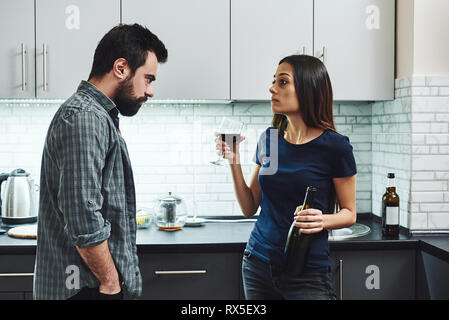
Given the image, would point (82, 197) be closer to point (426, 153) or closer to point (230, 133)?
point (230, 133)

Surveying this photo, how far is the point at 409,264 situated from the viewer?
2.25 meters

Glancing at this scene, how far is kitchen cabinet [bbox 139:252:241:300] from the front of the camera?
2.17 meters

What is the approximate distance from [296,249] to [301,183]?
24 cm

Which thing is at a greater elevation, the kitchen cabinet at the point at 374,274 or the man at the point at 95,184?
the man at the point at 95,184

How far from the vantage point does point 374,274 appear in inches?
87.7

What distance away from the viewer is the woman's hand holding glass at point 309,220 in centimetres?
159

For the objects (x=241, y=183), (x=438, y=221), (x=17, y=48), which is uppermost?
(x=17, y=48)

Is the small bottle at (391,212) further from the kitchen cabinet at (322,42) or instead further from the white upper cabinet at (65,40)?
the white upper cabinet at (65,40)

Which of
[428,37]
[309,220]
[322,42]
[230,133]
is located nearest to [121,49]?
[230,133]

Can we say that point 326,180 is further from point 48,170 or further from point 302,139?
point 48,170

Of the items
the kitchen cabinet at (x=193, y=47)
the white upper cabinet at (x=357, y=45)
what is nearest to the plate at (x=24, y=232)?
the kitchen cabinet at (x=193, y=47)

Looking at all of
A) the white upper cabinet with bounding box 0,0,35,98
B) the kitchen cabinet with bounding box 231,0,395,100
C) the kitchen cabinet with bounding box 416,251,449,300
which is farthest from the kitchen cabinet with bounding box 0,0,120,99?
the kitchen cabinet with bounding box 416,251,449,300

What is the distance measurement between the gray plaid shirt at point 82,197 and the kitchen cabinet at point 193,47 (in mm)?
912

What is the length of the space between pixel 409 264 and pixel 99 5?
204cm
